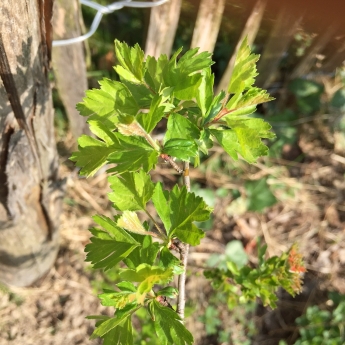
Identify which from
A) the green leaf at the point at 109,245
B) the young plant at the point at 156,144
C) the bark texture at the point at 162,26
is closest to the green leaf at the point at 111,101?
the young plant at the point at 156,144

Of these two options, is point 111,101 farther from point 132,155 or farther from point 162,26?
point 162,26

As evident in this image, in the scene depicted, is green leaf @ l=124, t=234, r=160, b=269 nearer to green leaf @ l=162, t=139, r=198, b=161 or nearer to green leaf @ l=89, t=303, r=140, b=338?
green leaf @ l=89, t=303, r=140, b=338

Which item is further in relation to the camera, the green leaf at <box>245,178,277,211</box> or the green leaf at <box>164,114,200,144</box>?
the green leaf at <box>245,178,277,211</box>

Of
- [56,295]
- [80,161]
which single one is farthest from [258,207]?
[80,161]

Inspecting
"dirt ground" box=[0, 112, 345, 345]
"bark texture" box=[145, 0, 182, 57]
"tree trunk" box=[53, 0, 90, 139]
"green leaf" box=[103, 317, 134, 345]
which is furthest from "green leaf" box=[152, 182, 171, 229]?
"dirt ground" box=[0, 112, 345, 345]

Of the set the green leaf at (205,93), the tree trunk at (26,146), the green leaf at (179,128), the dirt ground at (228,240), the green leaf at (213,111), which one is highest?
the green leaf at (205,93)

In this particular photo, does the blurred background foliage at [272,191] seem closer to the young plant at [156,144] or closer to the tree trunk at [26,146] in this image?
the tree trunk at [26,146]
